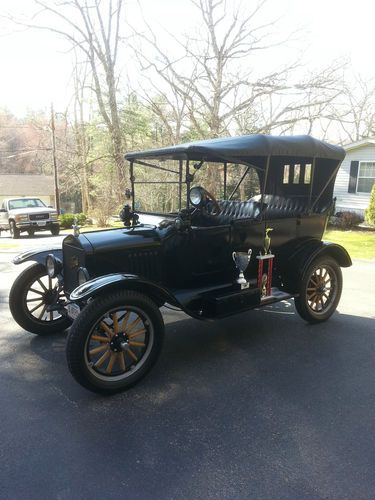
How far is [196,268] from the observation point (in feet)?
12.6

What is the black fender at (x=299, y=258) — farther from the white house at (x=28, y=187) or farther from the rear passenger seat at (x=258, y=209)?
the white house at (x=28, y=187)

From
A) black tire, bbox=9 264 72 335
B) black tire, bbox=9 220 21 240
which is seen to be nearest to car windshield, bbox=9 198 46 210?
black tire, bbox=9 220 21 240

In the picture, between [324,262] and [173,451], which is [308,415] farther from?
[324,262]

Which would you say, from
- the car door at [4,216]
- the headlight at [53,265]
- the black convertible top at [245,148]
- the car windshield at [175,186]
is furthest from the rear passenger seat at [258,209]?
the car door at [4,216]

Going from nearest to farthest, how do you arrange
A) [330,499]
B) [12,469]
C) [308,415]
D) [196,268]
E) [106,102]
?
[330,499] → [12,469] → [308,415] → [196,268] → [106,102]

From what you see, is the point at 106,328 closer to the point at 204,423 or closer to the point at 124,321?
the point at 124,321

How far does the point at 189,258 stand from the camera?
376 centimetres

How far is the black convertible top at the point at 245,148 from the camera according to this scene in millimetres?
3483

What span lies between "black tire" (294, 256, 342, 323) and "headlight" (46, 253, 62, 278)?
2.56 m

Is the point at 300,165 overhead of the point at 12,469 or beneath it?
overhead

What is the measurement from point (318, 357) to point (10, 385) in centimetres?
269

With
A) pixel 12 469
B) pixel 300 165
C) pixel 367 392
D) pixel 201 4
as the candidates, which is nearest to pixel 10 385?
pixel 12 469

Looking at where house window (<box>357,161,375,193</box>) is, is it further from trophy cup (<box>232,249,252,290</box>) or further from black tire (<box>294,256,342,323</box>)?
trophy cup (<box>232,249,252,290</box>)

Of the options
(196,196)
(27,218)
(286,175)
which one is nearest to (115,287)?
(196,196)
